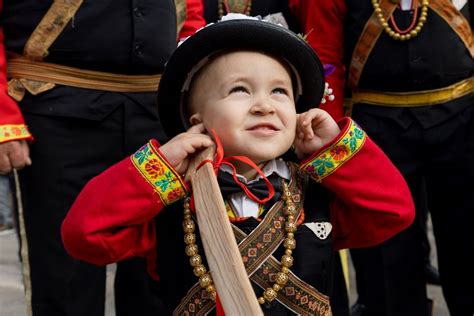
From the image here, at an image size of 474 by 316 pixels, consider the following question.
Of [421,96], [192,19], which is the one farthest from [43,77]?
[421,96]

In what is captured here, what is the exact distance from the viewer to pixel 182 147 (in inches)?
77.1

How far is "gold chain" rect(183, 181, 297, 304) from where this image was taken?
1.97 m

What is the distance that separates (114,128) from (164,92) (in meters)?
0.65

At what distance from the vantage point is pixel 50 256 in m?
2.71

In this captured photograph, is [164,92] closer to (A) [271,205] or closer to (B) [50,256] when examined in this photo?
(A) [271,205]

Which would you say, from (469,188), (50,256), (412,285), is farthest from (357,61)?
(50,256)

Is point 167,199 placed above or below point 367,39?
below

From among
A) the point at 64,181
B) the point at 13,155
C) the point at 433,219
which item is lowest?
the point at 433,219

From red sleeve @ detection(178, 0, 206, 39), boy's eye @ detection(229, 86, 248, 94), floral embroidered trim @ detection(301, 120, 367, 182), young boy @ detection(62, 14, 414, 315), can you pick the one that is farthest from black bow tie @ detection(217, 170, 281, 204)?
red sleeve @ detection(178, 0, 206, 39)

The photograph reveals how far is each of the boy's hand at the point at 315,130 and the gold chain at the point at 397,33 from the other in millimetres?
907

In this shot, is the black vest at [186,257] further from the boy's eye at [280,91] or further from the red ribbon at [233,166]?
the boy's eye at [280,91]

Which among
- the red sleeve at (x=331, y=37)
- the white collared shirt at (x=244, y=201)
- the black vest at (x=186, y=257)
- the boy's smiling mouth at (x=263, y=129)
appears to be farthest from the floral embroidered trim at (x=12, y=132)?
the red sleeve at (x=331, y=37)

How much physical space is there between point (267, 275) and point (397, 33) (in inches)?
50.1

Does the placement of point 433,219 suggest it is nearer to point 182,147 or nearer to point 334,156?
point 334,156
